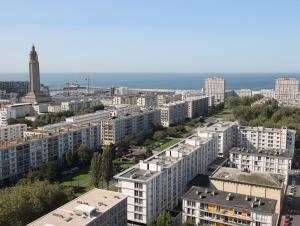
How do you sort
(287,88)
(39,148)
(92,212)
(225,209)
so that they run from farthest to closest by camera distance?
(287,88) → (39,148) → (225,209) → (92,212)

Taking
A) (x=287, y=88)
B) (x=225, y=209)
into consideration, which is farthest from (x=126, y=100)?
(x=225, y=209)

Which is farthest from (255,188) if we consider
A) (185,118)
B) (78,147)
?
(185,118)

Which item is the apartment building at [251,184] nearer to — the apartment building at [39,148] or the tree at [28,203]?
the tree at [28,203]

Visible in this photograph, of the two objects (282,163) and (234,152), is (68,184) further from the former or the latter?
(282,163)

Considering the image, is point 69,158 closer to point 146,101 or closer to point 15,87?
point 146,101

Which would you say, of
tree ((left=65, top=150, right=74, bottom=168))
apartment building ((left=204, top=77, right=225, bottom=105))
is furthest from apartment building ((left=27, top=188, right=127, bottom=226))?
apartment building ((left=204, top=77, right=225, bottom=105))
